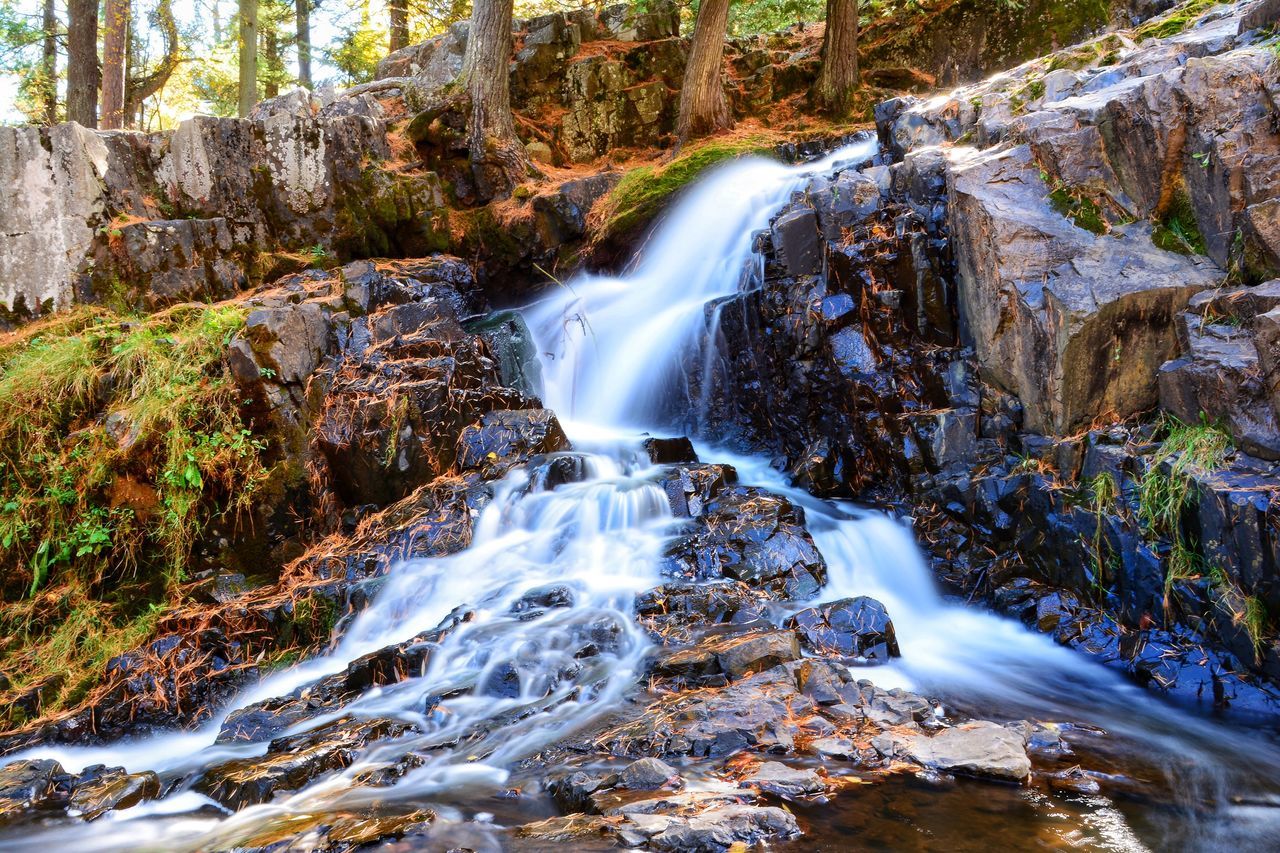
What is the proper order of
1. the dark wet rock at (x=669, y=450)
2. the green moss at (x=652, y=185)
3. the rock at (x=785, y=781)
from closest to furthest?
the rock at (x=785, y=781) < the dark wet rock at (x=669, y=450) < the green moss at (x=652, y=185)

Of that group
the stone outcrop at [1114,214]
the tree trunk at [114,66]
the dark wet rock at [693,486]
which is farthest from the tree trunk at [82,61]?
the stone outcrop at [1114,214]

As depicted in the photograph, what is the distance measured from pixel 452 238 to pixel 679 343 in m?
3.45

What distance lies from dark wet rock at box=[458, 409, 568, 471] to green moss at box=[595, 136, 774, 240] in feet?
12.1

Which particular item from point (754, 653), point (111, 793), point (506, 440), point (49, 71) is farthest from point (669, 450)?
point (49, 71)

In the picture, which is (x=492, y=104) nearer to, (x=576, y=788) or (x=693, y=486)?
(x=693, y=486)

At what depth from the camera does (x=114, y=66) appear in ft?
37.1

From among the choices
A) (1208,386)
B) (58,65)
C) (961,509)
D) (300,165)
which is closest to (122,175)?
(300,165)

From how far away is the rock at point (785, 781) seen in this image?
2.98 m

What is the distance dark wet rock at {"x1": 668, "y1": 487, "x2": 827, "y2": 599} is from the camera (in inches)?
212

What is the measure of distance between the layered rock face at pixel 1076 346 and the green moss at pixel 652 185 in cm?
280

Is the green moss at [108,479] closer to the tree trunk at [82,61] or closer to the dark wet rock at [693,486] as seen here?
the dark wet rock at [693,486]

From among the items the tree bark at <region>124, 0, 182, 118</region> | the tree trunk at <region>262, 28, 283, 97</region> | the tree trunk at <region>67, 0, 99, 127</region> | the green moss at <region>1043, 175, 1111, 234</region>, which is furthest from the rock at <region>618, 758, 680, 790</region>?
the tree trunk at <region>262, 28, 283, 97</region>

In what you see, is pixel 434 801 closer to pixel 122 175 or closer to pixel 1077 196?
pixel 1077 196

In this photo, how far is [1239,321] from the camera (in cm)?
456
